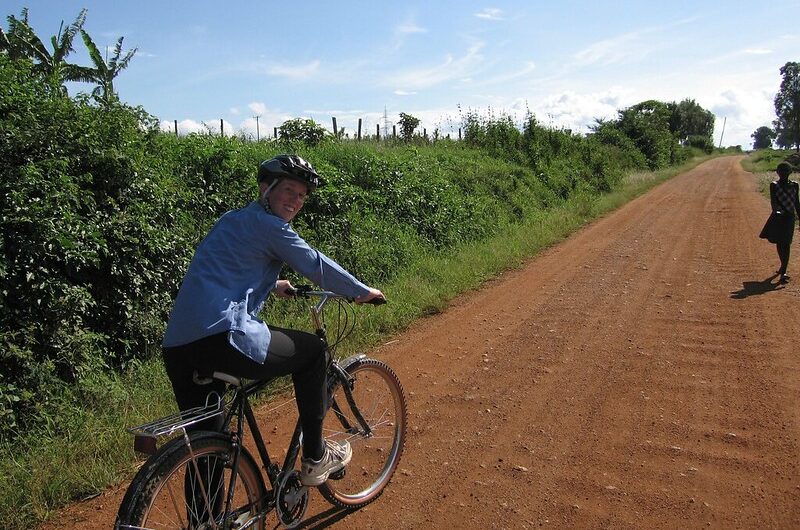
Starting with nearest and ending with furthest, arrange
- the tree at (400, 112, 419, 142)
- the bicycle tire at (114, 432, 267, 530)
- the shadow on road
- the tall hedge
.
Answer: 1. the bicycle tire at (114, 432, 267, 530)
2. the tall hedge
3. the shadow on road
4. the tree at (400, 112, 419, 142)

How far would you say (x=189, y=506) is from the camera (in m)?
2.50

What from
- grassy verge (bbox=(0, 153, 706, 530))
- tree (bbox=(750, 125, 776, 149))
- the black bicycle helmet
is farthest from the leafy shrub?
tree (bbox=(750, 125, 776, 149))

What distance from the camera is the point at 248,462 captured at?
2645 millimetres

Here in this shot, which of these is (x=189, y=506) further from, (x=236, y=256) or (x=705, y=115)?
(x=705, y=115)

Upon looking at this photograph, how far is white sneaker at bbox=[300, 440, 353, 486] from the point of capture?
2975mm

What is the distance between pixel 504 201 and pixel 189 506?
1297 centimetres

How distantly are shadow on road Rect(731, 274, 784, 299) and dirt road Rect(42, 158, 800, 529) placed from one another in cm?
4

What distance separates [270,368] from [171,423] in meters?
0.47

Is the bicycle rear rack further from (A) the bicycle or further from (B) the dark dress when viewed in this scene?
(B) the dark dress

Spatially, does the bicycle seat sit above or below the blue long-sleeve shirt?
below

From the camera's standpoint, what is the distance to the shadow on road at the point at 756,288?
24.5 feet

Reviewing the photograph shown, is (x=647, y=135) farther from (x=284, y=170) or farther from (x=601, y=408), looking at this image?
(x=284, y=170)

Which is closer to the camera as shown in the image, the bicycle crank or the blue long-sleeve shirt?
the blue long-sleeve shirt

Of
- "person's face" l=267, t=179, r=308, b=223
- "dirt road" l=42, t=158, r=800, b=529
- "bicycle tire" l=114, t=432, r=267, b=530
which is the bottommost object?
"dirt road" l=42, t=158, r=800, b=529
